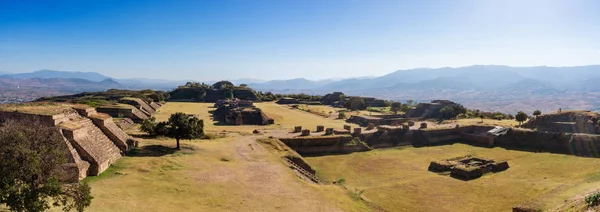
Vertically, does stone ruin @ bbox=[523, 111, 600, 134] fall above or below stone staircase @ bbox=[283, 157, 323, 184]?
above

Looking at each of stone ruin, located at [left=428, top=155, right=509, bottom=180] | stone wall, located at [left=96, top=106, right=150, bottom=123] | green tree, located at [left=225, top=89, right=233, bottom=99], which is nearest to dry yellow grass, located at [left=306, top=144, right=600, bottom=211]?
stone ruin, located at [left=428, top=155, right=509, bottom=180]

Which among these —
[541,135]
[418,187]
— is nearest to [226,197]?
[418,187]

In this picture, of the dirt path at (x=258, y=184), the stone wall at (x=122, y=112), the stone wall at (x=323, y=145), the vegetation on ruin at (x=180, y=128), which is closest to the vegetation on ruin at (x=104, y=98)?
the stone wall at (x=122, y=112)

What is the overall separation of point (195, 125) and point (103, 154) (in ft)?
27.6

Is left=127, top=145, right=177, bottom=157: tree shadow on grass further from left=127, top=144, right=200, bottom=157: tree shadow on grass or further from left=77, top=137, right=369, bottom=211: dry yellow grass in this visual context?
left=77, top=137, right=369, bottom=211: dry yellow grass

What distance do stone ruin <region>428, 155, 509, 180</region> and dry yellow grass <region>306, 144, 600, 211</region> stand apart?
2.37ft

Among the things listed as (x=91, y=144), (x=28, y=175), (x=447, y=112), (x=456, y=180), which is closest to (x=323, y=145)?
(x=456, y=180)

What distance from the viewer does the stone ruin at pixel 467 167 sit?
31.7 meters

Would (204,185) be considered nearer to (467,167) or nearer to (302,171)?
(302,171)

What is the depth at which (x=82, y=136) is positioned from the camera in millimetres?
24281

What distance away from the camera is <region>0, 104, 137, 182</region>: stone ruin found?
71.3 ft

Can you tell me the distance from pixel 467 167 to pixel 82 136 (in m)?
29.4

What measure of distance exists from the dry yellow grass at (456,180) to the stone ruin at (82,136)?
16.5m

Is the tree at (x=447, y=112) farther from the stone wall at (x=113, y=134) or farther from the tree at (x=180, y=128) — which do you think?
the stone wall at (x=113, y=134)
